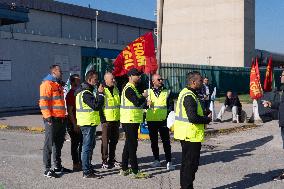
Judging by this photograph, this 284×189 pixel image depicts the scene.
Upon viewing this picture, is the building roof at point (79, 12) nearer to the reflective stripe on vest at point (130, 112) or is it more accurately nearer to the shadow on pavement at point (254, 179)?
the reflective stripe on vest at point (130, 112)

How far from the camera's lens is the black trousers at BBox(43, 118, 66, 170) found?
7.92 meters

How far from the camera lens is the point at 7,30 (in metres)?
43.4

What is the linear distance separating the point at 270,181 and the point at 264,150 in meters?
3.51

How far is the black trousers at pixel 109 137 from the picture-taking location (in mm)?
8681

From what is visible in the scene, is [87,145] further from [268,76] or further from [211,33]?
[211,33]

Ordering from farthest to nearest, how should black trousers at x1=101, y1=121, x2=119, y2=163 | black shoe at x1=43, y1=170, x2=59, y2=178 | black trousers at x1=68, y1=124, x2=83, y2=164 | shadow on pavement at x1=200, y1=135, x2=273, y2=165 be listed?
1. shadow on pavement at x1=200, y1=135, x2=273, y2=165
2. black trousers at x1=101, y1=121, x2=119, y2=163
3. black trousers at x1=68, y1=124, x2=83, y2=164
4. black shoe at x1=43, y1=170, x2=59, y2=178

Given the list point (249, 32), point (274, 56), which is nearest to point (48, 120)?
point (249, 32)

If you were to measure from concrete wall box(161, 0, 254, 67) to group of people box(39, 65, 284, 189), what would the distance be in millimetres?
46566

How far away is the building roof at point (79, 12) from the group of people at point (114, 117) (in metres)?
38.9

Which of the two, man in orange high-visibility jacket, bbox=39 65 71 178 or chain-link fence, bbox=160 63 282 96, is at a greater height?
chain-link fence, bbox=160 63 282 96

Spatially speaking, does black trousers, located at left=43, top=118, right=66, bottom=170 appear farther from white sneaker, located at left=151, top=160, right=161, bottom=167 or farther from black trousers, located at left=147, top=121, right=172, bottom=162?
white sneaker, located at left=151, top=160, right=161, bottom=167

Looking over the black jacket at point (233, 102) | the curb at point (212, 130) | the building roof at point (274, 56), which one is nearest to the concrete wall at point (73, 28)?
the building roof at point (274, 56)

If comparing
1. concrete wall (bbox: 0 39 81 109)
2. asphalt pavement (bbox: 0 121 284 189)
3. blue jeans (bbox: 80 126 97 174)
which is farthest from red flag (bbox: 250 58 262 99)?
concrete wall (bbox: 0 39 81 109)

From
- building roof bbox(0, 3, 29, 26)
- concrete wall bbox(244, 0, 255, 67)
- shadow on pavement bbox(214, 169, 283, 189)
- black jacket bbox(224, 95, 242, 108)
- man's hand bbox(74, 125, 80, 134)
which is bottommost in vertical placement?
shadow on pavement bbox(214, 169, 283, 189)
